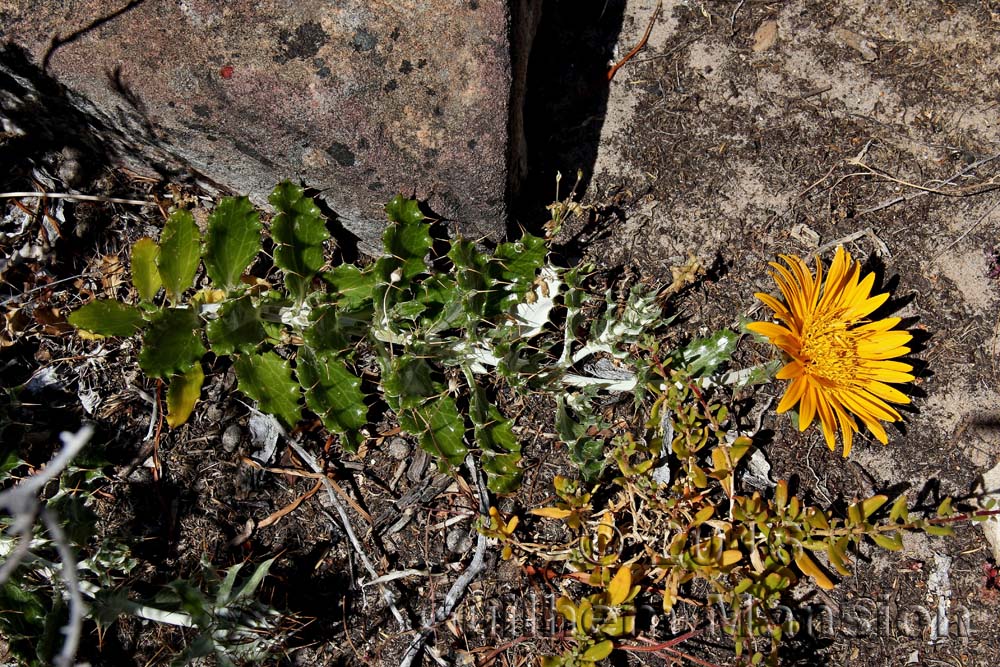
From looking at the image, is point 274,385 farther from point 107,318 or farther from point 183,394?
point 107,318

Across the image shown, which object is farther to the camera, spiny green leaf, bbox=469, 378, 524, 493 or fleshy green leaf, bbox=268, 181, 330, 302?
spiny green leaf, bbox=469, 378, 524, 493

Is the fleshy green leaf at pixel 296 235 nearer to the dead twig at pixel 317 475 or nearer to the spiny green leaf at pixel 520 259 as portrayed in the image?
the spiny green leaf at pixel 520 259

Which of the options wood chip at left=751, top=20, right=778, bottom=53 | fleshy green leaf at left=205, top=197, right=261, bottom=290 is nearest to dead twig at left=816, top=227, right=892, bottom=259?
wood chip at left=751, top=20, right=778, bottom=53

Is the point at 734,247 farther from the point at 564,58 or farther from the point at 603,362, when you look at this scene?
the point at 564,58

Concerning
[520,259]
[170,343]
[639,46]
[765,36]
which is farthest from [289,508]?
[765,36]

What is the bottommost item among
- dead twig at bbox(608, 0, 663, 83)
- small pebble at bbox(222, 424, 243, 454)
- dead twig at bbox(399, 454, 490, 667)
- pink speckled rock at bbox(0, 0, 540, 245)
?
dead twig at bbox(399, 454, 490, 667)

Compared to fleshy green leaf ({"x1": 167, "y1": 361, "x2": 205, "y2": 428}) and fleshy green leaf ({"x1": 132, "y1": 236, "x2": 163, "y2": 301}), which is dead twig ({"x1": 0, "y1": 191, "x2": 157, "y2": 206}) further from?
fleshy green leaf ({"x1": 167, "y1": 361, "x2": 205, "y2": 428})

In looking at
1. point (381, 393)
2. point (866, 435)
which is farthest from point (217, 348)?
point (866, 435)
